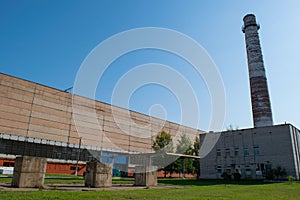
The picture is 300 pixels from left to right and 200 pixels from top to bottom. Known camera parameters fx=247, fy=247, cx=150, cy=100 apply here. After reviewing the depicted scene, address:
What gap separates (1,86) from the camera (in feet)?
133

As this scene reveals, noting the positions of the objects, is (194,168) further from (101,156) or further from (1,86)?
(1,86)

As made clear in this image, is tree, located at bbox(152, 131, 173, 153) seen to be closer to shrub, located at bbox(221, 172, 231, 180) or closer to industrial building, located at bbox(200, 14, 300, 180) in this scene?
industrial building, located at bbox(200, 14, 300, 180)

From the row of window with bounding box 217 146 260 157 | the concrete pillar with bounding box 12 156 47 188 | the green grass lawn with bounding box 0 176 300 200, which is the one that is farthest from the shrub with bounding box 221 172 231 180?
the concrete pillar with bounding box 12 156 47 188

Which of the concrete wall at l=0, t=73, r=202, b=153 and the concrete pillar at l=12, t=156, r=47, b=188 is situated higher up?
the concrete wall at l=0, t=73, r=202, b=153

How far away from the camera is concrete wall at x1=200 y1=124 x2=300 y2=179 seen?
32.1m

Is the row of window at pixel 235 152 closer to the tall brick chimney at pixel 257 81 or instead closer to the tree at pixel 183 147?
the tall brick chimney at pixel 257 81

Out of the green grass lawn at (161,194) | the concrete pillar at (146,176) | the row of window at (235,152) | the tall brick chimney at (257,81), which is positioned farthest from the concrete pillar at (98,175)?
the tall brick chimney at (257,81)

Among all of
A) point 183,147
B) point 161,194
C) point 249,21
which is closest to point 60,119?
point 183,147

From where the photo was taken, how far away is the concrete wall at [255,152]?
105ft

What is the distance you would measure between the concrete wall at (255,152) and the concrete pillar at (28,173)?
98.5 feet

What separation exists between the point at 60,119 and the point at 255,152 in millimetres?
34647

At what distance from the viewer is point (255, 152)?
34.8 metres

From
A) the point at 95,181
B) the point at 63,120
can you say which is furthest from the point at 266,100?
the point at 63,120

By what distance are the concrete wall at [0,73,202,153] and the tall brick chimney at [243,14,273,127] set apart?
30.1 m
